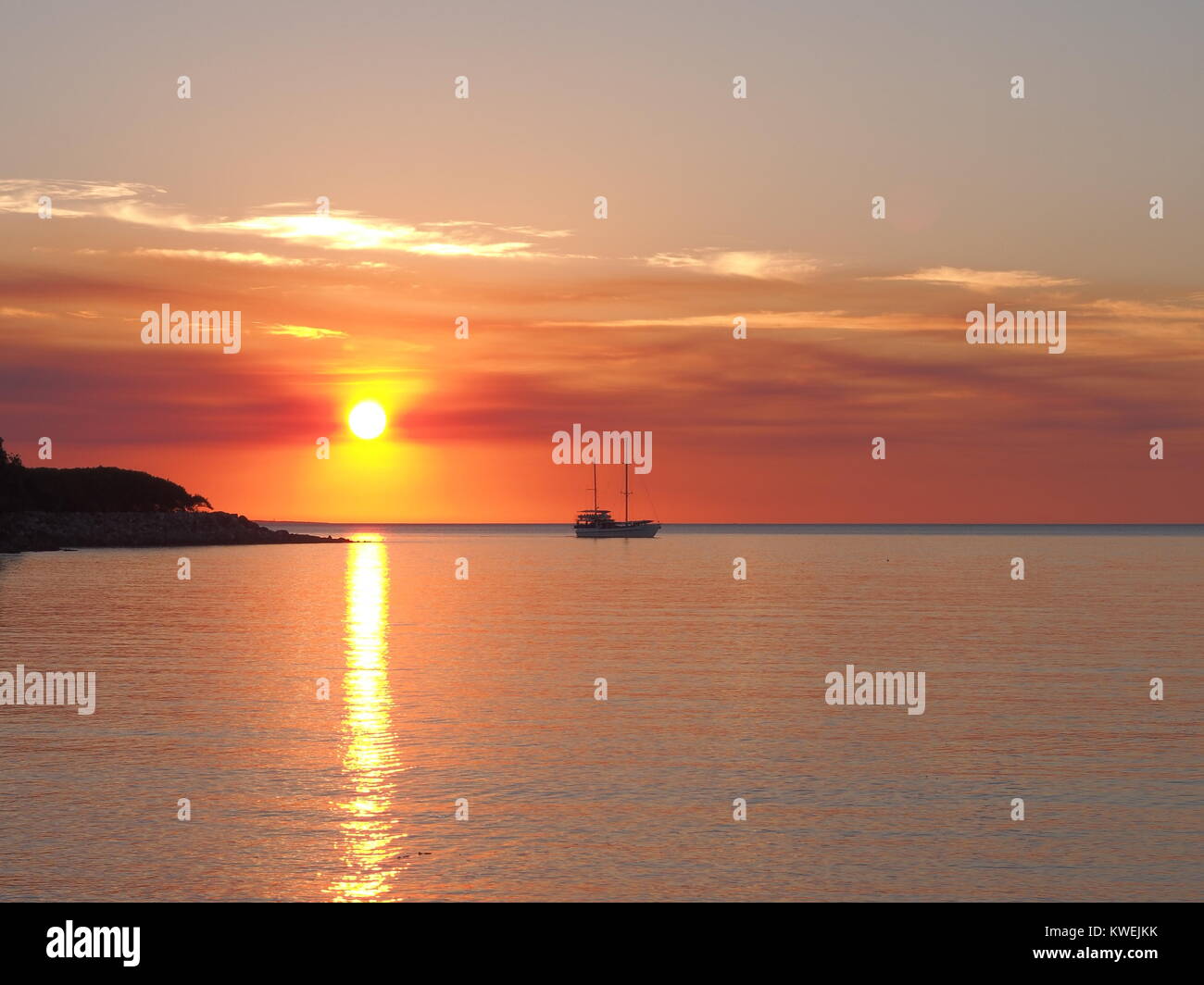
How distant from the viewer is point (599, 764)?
2659 cm

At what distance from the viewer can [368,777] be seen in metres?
25.1

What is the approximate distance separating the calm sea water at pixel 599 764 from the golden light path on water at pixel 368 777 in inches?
3.8

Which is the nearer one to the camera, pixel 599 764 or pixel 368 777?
pixel 368 777

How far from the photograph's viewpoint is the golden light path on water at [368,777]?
1822 centimetres

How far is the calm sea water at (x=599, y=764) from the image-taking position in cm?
1856

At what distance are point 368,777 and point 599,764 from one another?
4893mm

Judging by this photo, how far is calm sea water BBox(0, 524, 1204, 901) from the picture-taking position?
18.6m

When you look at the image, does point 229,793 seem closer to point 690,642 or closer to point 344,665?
point 344,665

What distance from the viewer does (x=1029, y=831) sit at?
21078 millimetres

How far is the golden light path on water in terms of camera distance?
717 inches

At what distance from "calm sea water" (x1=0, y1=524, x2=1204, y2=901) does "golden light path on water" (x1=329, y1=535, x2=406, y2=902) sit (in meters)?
0.10
